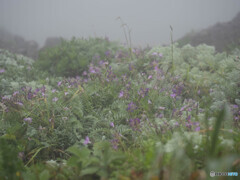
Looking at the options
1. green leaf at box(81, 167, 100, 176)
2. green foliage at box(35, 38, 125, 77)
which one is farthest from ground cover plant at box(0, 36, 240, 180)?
green foliage at box(35, 38, 125, 77)

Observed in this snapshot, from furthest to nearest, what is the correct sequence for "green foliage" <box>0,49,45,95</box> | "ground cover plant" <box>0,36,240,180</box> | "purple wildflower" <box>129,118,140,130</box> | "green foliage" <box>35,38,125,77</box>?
1. "green foliage" <box>35,38,125,77</box>
2. "green foliage" <box>0,49,45,95</box>
3. "purple wildflower" <box>129,118,140,130</box>
4. "ground cover plant" <box>0,36,240,180</box>

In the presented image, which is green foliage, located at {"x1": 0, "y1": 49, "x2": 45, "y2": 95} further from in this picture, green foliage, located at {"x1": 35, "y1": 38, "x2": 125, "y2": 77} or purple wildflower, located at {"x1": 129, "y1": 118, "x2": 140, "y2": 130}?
purple wildflower, located at {"x1": 129, "y1": 118, "x2": 140, "y2": 130}

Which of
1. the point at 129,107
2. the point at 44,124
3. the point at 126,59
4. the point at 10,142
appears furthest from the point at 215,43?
the point at 10,142

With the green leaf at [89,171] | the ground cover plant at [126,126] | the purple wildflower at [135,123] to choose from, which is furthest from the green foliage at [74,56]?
the green leaf at [89,171]

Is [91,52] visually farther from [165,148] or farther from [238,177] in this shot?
[238,177]

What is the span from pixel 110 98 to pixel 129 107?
0.65m

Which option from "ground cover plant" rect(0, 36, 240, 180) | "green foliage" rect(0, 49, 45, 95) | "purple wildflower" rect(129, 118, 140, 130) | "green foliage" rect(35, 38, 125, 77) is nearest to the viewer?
"ground cover plant" rect(0, 36, 240, 180)

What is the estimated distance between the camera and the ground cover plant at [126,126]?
1.46m

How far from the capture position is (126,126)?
270 centimetres

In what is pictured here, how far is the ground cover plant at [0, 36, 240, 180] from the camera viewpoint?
1457 millimetres

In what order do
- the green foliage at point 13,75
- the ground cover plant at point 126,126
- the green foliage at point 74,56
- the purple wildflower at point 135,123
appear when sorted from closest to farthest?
the ground cover plant at point 126,126
the purple wildflower at point 135,123
the green foliage at point 13,75
the green foliage at point 74,56

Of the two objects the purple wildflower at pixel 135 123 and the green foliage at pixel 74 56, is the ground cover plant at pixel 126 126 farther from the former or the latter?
the green foliage at pixel 74 56

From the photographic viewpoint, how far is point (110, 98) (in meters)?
3.33

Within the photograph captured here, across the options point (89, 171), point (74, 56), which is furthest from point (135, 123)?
point (74, 56)
